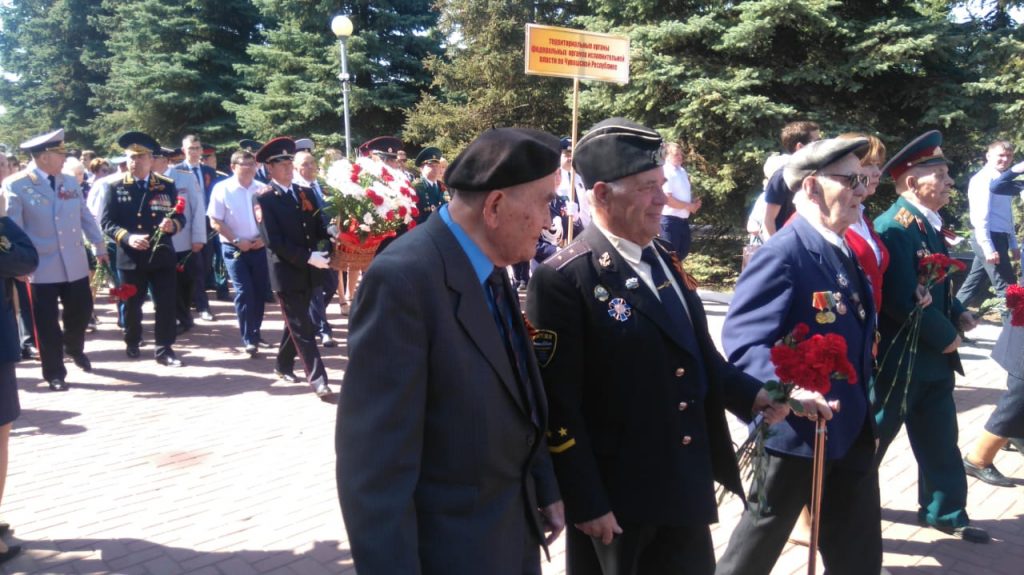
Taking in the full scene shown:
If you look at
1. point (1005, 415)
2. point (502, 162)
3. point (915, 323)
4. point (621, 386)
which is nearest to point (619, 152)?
point (502, 162)

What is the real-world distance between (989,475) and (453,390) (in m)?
4.59

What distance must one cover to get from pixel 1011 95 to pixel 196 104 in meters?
25.8

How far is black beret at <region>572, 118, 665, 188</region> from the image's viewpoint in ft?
7.91

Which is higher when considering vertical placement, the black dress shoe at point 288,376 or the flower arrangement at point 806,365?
the flower arrangement at point 806,365

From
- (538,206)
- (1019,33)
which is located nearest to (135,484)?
(538,206)

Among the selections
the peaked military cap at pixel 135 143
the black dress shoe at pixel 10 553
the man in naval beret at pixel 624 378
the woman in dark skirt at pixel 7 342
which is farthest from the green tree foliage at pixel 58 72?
the man in naval beret at pixel 624 378

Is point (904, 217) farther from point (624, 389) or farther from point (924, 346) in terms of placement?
point (624, 389)

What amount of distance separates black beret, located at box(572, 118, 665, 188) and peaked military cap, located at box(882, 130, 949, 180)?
7.51 ft

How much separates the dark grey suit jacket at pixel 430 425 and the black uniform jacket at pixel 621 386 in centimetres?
39

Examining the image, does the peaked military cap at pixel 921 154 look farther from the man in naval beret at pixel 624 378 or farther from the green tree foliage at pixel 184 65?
the green tree foliage at pixel 184 65

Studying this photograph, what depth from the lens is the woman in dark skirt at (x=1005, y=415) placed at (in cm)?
457

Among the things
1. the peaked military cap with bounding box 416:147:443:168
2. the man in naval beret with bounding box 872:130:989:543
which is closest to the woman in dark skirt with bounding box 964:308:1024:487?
the man in naval beret with bounding box 872:130:989:543

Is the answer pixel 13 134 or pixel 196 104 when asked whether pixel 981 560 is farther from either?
pixel 13 134

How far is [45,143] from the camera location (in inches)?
271
